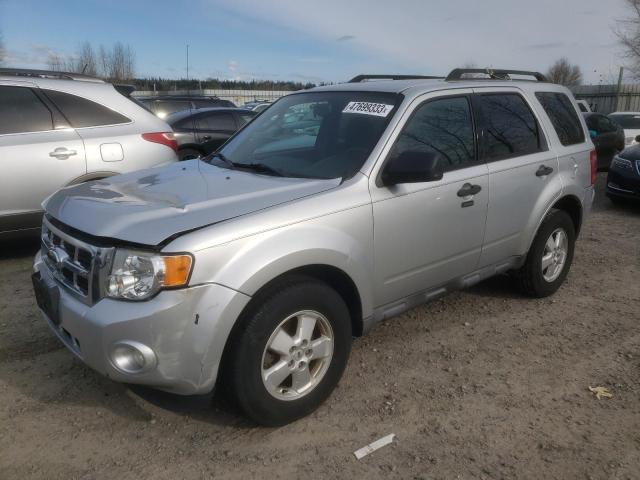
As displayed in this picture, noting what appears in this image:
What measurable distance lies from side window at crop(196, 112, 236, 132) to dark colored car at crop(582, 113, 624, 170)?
763 centimetres

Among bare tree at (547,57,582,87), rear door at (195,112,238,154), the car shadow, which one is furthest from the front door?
bare tree at (547,57,582,87)

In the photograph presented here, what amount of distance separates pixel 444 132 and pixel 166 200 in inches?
74.1

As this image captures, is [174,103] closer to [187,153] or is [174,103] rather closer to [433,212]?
[187,153]

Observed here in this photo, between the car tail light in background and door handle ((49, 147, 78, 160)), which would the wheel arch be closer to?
the car tail light in background

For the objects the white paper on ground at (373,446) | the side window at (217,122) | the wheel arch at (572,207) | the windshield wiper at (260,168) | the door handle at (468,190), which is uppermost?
the side window at (217,122)

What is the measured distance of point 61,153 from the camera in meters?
5.24

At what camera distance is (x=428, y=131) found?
138 inches

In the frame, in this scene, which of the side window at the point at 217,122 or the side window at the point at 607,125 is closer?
the side window at the point at 217,122

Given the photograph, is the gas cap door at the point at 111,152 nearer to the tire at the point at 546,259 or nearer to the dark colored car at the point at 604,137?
the tire at the point at 546,259

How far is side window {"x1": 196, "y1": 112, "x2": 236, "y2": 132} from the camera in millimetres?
9633

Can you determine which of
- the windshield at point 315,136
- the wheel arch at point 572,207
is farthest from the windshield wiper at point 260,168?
the wheel arch at point 572,207

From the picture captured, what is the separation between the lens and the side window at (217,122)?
963 cm

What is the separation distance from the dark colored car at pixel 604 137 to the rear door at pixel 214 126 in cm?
766

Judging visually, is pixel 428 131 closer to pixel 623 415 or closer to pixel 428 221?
pixel 428 221
